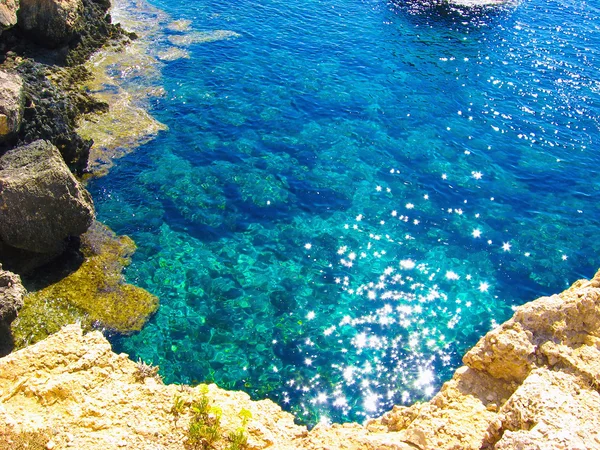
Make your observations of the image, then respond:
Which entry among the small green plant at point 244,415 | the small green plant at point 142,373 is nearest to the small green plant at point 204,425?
the small green plant at point 244,415

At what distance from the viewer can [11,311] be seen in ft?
43.8

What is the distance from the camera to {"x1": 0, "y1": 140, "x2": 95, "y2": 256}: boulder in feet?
52.0

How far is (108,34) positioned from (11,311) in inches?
1045

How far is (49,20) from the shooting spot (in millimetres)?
27281

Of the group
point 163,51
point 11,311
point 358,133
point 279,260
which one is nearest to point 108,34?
point 163,51

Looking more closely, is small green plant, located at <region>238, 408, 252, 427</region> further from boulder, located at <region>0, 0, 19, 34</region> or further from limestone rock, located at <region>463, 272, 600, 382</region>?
boulder, located at <region>0, 0, 19, 34</region>

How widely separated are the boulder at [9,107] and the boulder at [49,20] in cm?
1027

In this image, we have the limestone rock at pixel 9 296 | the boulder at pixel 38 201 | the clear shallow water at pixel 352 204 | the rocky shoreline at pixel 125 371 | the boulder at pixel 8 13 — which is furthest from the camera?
the boulder at pixel 8 13

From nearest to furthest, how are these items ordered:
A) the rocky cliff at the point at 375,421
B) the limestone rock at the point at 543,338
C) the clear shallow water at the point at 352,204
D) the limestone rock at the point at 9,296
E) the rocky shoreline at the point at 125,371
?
the rocky cliff at the point at 375,421
the rocky shoreline at the point at 125,371
the limestone rock at the point at 543,338
the limestone rock at the point at 9,296
the clear shallow water at the point at 352,204

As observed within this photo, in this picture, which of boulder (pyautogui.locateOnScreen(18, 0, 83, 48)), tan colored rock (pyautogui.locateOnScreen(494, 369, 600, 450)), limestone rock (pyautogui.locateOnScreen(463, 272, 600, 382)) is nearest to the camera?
tan colored rock (pyautogui.locateOnScreen(494, 369, 600, 450))

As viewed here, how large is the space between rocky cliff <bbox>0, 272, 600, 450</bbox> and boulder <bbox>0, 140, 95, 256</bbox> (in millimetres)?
6250

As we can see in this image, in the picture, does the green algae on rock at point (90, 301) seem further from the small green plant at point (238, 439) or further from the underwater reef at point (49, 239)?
the small green plant at point (238, 439)

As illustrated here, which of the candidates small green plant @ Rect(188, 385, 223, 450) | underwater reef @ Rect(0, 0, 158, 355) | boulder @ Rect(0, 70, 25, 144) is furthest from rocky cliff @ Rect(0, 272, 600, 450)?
boulder @ Rect(0, 70, 25, 144)

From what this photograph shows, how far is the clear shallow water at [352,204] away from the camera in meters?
16.3
